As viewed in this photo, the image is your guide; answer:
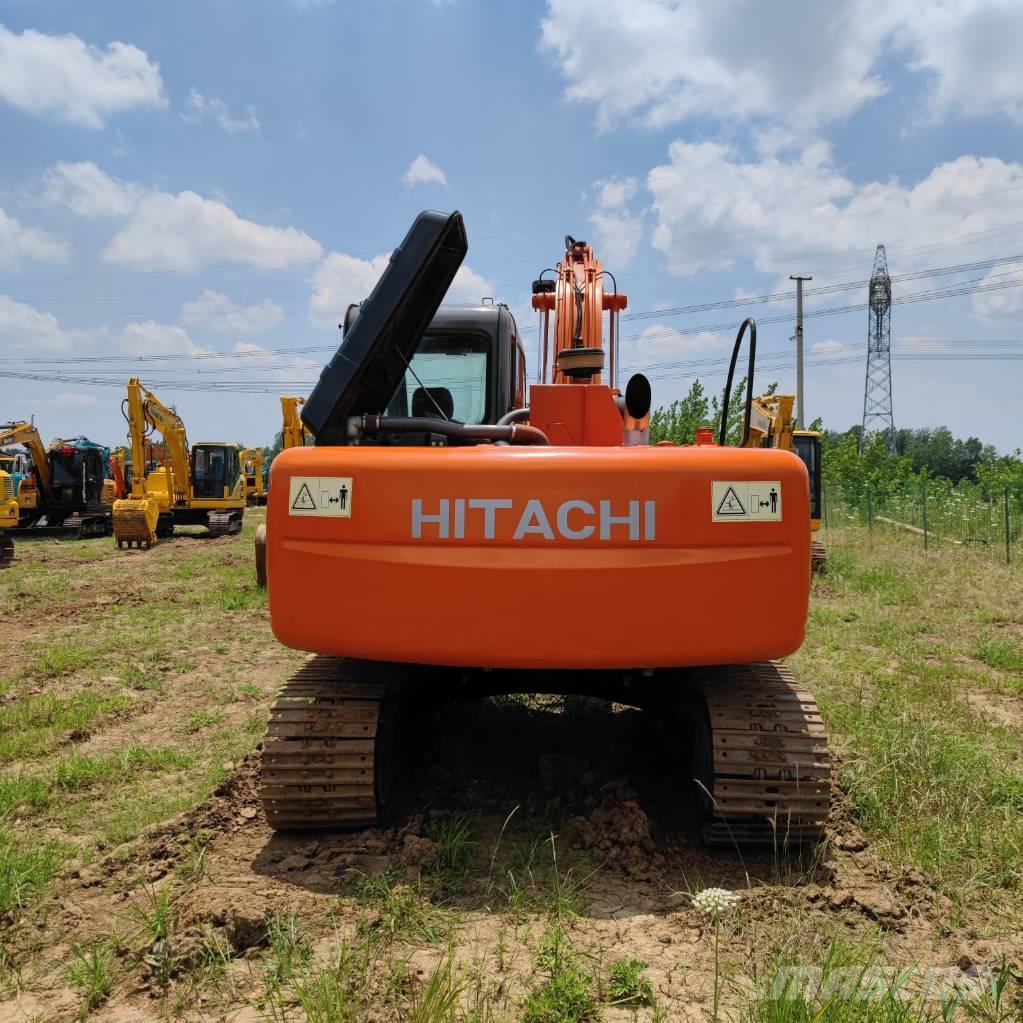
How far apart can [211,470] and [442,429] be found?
18930mm

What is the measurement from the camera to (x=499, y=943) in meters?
2.18

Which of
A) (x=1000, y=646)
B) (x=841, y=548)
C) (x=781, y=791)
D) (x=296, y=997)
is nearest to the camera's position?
(x=296, y=997)

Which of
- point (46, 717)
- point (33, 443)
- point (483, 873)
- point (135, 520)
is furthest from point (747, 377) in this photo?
point (33, 443)

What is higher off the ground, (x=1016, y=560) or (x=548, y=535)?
(x=548, y=535)

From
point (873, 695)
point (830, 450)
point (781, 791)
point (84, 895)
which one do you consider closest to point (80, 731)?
point (84, 895)

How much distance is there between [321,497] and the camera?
102 inches

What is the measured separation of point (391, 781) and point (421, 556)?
1.10 meters

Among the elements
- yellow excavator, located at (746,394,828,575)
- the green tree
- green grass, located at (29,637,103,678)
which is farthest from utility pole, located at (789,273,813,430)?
green grass, located at (29,637,103,678)

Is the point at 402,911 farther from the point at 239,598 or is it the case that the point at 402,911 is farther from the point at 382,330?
the point at 239,598

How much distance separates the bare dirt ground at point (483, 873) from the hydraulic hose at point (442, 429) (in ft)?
4.72

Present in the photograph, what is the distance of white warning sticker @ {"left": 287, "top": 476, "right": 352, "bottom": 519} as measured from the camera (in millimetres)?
2572

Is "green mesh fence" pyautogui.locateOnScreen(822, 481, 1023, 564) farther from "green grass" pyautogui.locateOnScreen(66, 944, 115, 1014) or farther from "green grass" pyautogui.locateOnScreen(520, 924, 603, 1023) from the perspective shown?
"green grass" pyautogui.locateOnScreen(66, 944, 115, 1014)

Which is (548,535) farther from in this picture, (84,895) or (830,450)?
(830,450)

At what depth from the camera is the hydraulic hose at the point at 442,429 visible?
2.91m
